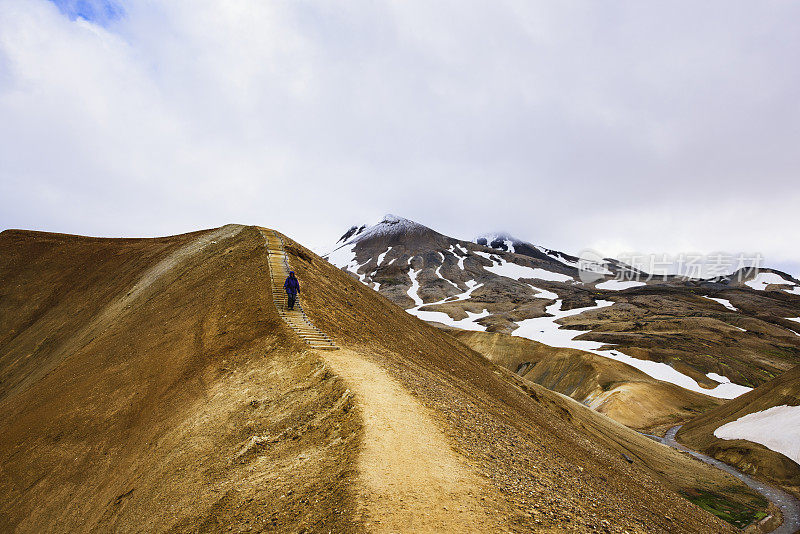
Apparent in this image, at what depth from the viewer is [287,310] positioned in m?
17.5

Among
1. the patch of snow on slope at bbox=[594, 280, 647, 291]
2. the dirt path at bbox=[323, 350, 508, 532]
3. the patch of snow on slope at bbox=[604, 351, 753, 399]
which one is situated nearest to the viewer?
the dirt path at bbox=[323, 350, 508, 532]

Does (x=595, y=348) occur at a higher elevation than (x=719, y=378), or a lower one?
higher

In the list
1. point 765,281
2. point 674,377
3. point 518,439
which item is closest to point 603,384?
point 674,377

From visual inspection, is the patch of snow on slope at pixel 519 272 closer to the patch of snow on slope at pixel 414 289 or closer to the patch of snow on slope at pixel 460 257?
the patch of snow on slope at pixel 460 257

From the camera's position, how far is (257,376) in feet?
42.1

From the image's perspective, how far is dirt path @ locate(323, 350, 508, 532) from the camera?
603cm

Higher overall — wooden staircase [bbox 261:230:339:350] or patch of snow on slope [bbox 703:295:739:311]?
patch of snow on slope [bbox 703:295:739:311]

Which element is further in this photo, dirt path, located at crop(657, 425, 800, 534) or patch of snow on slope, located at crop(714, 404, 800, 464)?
patch of snow on slope, located at crop(714, 404, 800, 464)

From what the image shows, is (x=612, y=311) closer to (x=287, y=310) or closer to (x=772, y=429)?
(x=772, y=429)

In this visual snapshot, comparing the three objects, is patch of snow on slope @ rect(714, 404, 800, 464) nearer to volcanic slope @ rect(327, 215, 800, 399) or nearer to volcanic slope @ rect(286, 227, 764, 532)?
volcanic slope @ rect(286, 227, 764, 532)

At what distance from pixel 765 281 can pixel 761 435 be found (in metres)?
203

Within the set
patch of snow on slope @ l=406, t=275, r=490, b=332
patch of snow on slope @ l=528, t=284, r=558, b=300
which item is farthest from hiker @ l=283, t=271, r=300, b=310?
patch of snow on slope @ l=528, t=284, r=558, b=300

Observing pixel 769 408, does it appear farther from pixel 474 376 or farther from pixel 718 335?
pixel 718 335

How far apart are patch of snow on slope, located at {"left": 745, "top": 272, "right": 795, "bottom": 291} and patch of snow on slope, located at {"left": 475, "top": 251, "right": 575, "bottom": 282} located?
81827 millimetres
